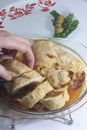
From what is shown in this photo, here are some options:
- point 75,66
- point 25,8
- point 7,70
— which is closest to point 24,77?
point 7,70

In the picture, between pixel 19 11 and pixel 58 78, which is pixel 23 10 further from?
pixel 58 78

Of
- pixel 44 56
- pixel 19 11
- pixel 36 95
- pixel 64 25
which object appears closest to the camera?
pixel 36 95

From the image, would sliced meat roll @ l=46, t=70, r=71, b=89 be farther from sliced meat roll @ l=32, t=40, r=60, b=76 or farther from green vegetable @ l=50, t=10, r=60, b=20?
green vegetable @ l=50, t=10, r=60, b=20

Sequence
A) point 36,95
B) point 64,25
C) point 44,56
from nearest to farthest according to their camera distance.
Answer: point 36,95, point 44,56, point 64,25

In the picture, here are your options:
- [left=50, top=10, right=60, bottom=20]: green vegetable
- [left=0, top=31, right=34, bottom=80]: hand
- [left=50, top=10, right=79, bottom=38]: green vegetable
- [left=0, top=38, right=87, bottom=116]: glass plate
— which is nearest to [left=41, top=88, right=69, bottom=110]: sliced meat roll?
[left=0, top=38, right=87, bottom=116]: glass plate

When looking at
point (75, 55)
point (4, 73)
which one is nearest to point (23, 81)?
point (4, 73)

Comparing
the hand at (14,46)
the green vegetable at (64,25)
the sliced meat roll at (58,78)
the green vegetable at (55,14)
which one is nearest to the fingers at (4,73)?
the hand at (14,46)

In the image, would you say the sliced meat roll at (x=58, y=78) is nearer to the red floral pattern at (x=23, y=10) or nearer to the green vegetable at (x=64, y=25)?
the green vegetable at (x=64, y=25)

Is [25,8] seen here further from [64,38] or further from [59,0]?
[64,38]
